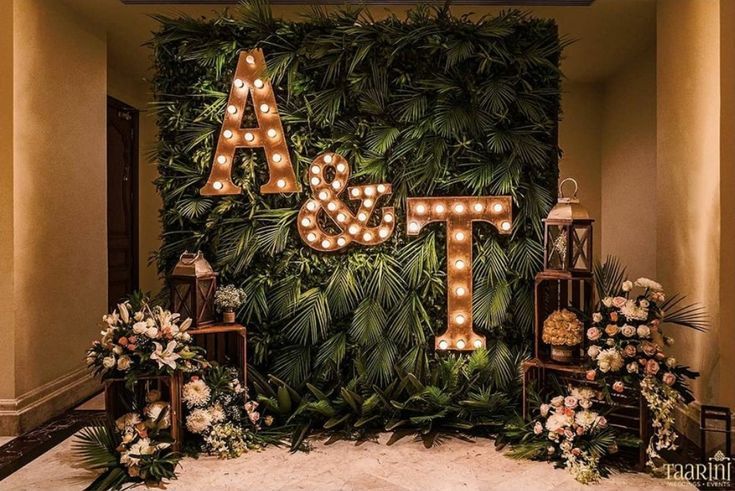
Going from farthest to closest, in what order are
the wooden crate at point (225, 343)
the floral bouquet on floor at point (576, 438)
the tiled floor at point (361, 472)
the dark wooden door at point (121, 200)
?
the dark wooden door at point (121, 200) → the wooden crate at point (225, 343) → the floral bouquet on floor at point (576, 438) → the tiled floor at point (361, 472)

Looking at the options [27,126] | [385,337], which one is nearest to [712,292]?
[385,337]

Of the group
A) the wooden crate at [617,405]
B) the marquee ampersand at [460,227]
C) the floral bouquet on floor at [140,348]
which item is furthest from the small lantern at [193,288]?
the wooden crate at [617,405]

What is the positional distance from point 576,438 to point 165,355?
2187mm

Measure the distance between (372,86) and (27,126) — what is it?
7.42ft

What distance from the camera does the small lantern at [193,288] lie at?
3.16m

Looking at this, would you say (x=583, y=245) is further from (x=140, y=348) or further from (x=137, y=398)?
(x=137, y=398)

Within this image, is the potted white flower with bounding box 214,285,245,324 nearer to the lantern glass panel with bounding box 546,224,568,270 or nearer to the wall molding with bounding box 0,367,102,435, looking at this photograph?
the wall molding with bounding box 0,367,102,435

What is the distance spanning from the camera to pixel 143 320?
2980mm

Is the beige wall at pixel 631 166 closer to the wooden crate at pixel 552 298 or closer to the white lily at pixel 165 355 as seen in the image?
the wooden crate at pixel 552 298

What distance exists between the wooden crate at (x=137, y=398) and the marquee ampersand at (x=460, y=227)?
157 centimetres

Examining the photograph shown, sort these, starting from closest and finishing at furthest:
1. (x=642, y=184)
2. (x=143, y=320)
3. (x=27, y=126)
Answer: (x=143, y=320), (x=27, y=126), (x=642, y=184)

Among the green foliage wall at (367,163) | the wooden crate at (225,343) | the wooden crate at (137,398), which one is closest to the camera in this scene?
the wooden crate at (137,398)

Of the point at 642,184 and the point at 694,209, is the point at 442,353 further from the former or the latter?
the point at 642,184

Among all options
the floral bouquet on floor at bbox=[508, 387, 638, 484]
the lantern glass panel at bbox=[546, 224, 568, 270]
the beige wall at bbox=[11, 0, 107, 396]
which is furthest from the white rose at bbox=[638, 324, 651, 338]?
the beige wall at bbox=[11, 0, 107, 396]
